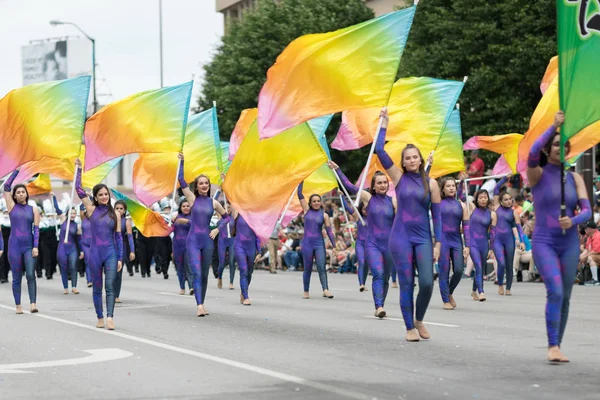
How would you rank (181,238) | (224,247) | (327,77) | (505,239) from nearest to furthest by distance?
(327,77) → (505,239) → (181,238) → (224,247)

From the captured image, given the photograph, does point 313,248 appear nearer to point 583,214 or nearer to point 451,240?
point 451,240

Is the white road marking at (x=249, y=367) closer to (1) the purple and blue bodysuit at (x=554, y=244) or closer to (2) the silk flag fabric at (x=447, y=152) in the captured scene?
(1) the purple and blue bodysuit at (x=554, y=244)

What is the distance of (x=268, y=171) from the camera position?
1755 cm

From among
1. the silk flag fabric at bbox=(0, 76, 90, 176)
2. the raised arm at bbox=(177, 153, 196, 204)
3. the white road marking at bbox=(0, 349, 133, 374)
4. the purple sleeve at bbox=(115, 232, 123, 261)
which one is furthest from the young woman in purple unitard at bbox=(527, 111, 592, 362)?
the silk flag fabric at bbox=(0, 76, 90, 176)

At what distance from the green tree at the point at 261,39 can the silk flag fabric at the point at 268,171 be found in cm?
3498

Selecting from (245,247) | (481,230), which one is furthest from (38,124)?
(481,230)

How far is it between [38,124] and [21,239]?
3337mm

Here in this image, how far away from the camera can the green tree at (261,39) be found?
53.2 metres

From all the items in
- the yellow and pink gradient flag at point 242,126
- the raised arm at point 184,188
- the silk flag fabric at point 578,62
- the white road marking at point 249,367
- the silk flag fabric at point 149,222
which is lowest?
the white road marking at point 249,367

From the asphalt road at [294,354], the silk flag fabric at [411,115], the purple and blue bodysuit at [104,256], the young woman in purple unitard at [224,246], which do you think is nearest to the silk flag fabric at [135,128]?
the young woman in purple unitard at [224,246]

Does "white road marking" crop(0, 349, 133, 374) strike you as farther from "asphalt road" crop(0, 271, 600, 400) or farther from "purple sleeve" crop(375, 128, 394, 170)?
"purple sleeve" crop(375, 128, 394, 170)

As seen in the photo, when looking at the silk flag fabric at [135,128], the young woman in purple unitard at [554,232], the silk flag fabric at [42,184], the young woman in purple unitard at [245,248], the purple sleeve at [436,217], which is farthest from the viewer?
the silk flag fabric at [42,184]

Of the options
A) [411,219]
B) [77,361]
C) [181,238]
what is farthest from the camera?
[181,238]

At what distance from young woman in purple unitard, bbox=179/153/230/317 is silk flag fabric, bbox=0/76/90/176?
3139 mm
